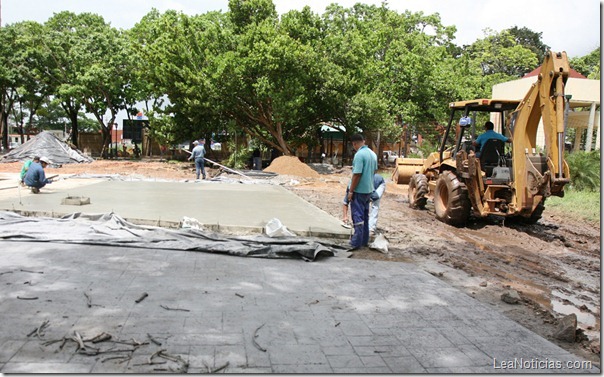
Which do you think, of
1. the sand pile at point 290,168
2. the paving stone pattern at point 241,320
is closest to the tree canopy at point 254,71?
the sand pile at point 290,168

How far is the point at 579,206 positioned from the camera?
13.3m

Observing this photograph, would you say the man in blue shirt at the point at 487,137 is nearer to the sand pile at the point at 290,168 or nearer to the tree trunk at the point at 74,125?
the sand pile at the point at 290,168

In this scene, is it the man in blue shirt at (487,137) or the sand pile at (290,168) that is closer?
the man in blue shirt at (487,137)

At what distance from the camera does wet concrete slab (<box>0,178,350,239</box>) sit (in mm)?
8344

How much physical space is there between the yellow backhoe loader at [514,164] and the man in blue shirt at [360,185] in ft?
11.3

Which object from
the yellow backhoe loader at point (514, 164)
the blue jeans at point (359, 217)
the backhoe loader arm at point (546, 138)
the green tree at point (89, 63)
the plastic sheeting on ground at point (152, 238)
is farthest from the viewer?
the green tree at point (89, 63)

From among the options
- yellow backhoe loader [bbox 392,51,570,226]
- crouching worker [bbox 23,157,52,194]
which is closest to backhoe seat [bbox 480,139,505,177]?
yellow backhoe loader [bbox 392,51,570,226]

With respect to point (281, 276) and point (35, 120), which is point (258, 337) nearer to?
point (281, 276)

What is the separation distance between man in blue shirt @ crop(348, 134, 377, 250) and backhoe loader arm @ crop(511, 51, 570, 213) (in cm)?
344

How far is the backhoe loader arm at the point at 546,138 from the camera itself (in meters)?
7.90

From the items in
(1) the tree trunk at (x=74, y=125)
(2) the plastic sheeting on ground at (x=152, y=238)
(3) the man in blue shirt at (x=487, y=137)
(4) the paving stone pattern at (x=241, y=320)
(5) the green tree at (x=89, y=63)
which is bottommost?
(4) the paving stone pattern at (x=241, y=320)

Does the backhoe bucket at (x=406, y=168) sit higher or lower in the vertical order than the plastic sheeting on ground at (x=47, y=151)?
lower

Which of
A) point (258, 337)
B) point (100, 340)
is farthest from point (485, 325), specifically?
point (100, 340)

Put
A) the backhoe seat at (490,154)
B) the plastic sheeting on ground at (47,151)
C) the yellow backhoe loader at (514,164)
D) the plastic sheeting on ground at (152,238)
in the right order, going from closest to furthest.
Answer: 1. the plastic sheeting on ground at (152,238)
2. the yellow backhoe loader at (514,164)
3. the backhoe seat at (490,154)
4. the plastic sheeting on ground at (47,151)
